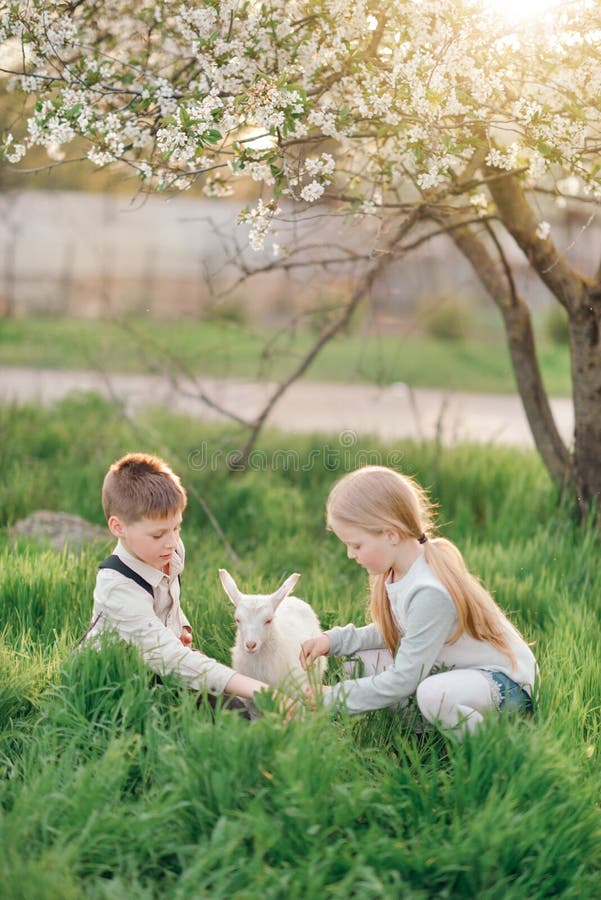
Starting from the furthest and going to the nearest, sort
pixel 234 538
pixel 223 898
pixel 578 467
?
pixel 234 538 → pixel 578 467 → pixel 223 898

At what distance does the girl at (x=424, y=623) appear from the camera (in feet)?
11.2

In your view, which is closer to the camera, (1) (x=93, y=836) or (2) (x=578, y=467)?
(1) (x=93, y=836)

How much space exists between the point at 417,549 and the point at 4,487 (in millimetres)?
3742

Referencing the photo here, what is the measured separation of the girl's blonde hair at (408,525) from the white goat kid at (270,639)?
333mm

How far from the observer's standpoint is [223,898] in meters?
2.71

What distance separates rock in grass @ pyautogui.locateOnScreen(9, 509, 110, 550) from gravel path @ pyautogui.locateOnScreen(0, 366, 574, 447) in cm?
356

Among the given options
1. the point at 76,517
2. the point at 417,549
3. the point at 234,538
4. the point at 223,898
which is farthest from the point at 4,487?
the point at 223,898

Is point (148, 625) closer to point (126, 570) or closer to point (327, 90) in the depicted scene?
point (126, 570)

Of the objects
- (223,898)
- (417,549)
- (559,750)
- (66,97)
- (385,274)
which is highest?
(66,97)

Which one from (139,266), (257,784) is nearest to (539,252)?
(257,784)

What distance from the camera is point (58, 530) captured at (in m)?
5.89

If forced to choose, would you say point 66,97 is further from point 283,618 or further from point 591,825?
point 591,825

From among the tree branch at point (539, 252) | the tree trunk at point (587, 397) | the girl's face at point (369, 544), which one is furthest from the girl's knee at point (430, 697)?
the tree branch at point (539, 252)

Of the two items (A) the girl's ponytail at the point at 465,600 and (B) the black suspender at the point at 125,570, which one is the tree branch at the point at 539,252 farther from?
(B) the black suspender at the point at 125,570
